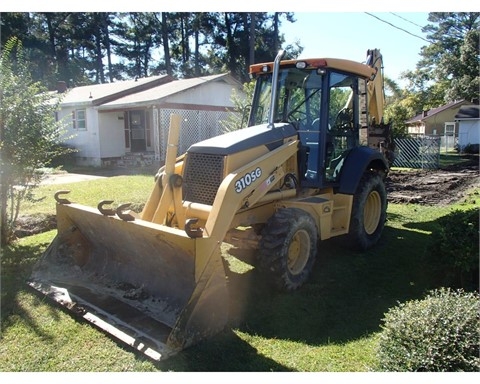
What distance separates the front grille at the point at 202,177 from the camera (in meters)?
4.77

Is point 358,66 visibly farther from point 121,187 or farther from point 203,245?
point 121,187

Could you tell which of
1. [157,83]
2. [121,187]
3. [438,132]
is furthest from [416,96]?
[121,187]

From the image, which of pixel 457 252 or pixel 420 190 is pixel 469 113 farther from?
pixel 457 252

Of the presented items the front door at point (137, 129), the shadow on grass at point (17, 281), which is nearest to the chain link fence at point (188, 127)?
the front door at point (137, 129)

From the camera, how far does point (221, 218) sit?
13.6 feet

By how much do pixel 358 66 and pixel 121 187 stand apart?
7.51 meters

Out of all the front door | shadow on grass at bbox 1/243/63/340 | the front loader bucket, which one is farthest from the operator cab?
the front door

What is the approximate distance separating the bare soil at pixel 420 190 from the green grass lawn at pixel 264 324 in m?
1.66

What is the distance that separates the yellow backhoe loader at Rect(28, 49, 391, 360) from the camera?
3.91m

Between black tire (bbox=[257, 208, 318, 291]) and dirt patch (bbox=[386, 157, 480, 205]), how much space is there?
21.1 ft

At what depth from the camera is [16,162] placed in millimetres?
6648

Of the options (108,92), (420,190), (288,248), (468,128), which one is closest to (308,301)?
(288,248)

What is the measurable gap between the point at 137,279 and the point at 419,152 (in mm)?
18111

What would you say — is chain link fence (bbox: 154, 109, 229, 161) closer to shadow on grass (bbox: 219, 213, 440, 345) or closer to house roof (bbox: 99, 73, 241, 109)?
house roof (bbox: 99, 73, 241, 109)
